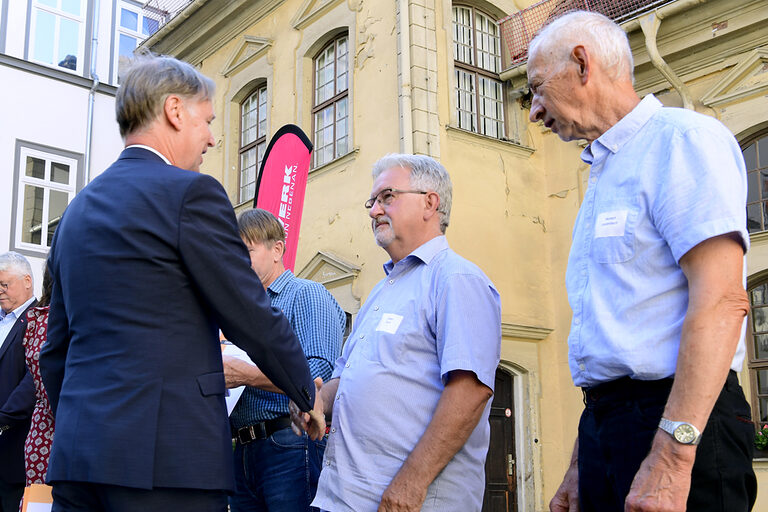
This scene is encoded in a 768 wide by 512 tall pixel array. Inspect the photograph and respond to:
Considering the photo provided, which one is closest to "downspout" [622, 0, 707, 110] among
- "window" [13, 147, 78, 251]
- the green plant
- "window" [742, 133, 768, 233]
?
"window" [742, 133, 768, 233]

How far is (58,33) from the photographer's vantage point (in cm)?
1861

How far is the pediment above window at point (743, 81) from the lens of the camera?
9.75m

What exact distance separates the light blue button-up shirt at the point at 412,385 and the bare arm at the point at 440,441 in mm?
55

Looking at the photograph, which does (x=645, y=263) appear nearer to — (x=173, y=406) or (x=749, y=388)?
(x=173, y=406)

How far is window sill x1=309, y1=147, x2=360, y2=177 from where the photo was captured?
1202 cm

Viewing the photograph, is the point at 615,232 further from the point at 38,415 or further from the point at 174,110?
the point at 38,415

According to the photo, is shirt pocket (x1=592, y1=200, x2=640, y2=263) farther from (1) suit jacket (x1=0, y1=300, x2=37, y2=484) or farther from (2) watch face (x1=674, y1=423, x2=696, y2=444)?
(1) suit jacket (x1=0, y1=300, x2=37, y2=484)

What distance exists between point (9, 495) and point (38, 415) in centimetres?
87

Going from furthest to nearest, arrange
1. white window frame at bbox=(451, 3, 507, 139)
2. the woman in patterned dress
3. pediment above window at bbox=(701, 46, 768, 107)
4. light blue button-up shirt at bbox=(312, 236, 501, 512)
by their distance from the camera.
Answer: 1. white window frame at bbox=(451, 3, 507, 139)
2. pediment above window at bbox=(701, 46, 768, 107)
3. the woman in patterned dress
4. light blue button-up shirt at bbox=(312, 236, 501, 512)

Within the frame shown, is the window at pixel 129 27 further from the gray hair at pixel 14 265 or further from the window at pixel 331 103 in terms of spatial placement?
the gray hair at pixel 14 265

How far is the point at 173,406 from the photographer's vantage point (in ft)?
6.74

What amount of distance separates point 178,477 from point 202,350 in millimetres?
324

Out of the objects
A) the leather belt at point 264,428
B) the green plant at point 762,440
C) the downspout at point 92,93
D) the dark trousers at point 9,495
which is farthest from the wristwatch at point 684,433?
the downspout at point 92,93

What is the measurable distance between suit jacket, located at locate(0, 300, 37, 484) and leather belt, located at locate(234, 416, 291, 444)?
1809 mm
